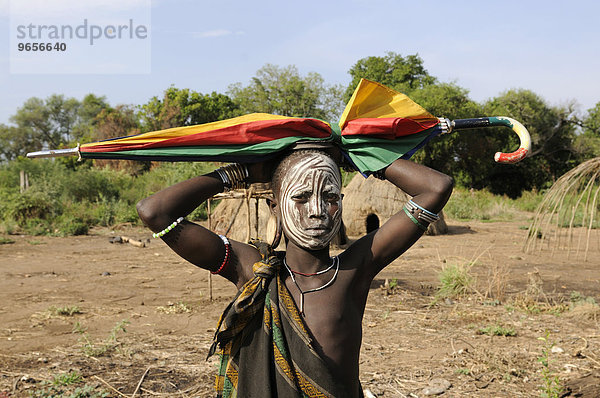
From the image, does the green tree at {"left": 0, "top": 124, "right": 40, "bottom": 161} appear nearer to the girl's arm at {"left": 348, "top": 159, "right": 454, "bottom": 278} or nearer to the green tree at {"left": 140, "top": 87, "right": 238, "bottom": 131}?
the green tree at {"left": 140, "top": 87, "right": 238, "bottom": 131}

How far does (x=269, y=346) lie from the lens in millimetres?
2127

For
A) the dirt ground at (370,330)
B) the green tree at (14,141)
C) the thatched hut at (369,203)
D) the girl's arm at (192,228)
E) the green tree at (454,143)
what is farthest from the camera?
the green tree at (14,141)

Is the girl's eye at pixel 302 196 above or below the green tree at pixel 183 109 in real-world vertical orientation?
below

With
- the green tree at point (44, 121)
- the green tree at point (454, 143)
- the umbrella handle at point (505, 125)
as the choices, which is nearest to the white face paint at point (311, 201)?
the umbrella handle at point (505, 125)

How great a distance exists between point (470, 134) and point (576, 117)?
5949mm

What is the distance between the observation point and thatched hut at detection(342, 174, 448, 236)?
13625 mm

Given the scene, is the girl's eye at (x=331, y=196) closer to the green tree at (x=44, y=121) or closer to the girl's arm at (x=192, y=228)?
the girl's arm at (x=192, y=228)

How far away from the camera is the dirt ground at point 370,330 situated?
4375 mm

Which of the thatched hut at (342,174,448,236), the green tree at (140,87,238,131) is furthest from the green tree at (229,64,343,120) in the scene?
the thatched hut at (342,174,448,236)

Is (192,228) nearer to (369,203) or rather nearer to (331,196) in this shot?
(331,196)

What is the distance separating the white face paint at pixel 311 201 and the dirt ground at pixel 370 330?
6.66ft

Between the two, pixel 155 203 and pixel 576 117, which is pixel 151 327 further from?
pixel 576 117

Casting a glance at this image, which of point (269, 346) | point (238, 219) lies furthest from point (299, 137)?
point (238, 219)

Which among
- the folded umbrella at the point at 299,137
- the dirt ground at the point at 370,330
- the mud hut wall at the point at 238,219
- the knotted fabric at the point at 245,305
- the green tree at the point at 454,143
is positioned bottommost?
the dirt ground at the point at 370,330
